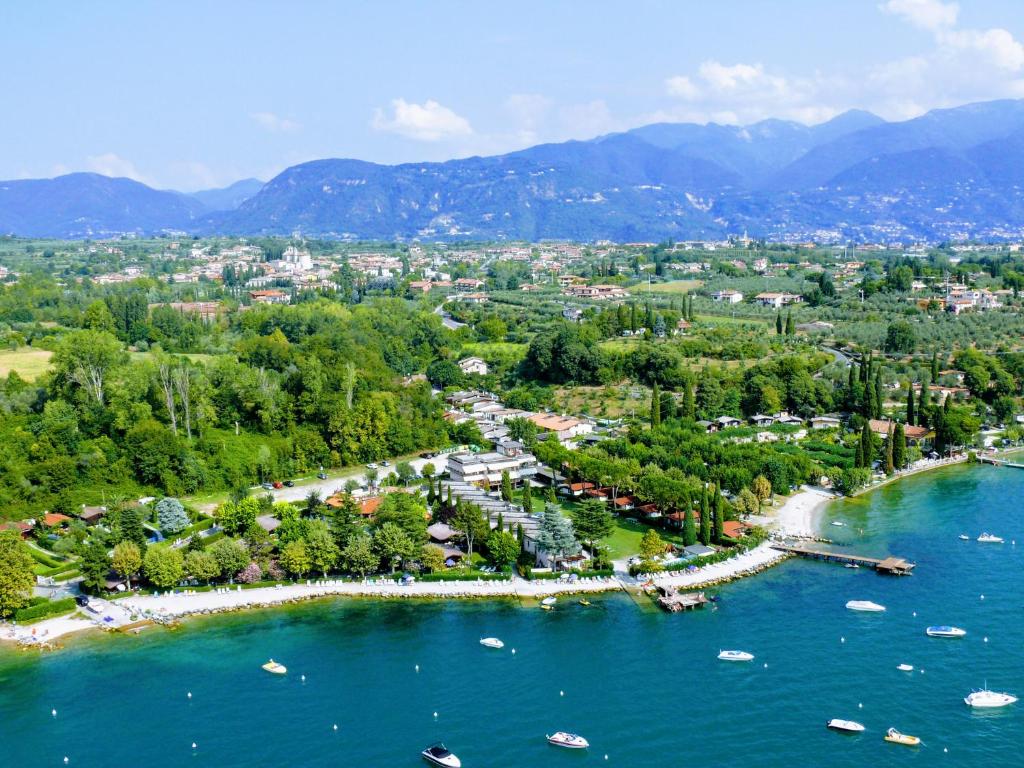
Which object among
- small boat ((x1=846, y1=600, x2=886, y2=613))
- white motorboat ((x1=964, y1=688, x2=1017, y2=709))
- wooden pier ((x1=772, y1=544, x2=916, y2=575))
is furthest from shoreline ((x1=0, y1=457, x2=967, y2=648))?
white motorboat ((x1=964, y1=688, x2=1017, y2=709))

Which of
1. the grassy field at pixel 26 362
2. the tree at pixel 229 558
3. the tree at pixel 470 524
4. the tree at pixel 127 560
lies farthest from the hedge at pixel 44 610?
the grassy field at pixel 26 362

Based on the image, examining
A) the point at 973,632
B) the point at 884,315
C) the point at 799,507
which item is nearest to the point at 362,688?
the point at 973,632

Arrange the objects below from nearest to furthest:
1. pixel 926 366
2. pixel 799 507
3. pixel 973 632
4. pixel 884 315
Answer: pixel 973 632 < pixel 799 507 < pixel 926 366 < pixel 884 315

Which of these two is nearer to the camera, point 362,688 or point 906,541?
point 362,688

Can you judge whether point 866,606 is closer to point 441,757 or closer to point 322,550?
point 441,757

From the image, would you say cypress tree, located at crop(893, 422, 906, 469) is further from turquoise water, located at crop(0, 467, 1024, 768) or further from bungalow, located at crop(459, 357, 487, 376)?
bungalow, located at crop(459, 357, 487, 376)

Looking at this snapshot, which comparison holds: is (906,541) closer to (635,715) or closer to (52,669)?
(635,715)
